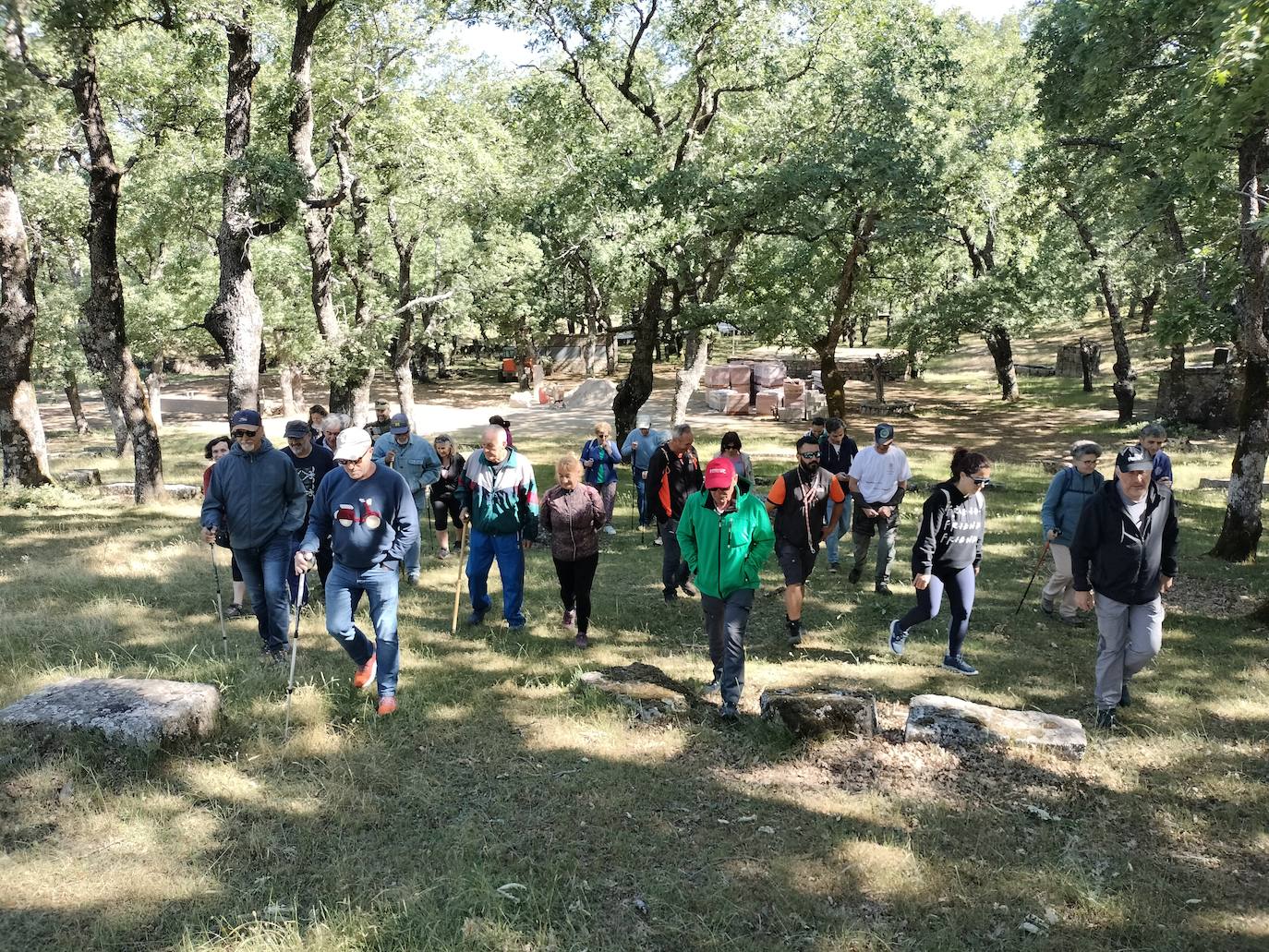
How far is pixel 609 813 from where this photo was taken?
4.67m

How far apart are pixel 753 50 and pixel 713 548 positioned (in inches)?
557

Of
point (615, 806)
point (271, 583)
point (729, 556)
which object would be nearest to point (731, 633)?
point (729, 556)

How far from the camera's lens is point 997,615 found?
833 centimetres

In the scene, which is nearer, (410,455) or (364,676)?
(364,676)

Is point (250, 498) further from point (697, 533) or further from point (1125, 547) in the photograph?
point (1125, 547)

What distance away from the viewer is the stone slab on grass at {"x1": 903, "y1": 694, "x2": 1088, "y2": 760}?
17.4 ft

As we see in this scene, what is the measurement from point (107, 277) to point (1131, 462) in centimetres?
1388

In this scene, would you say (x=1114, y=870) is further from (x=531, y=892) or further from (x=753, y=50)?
(x=753, y=50)

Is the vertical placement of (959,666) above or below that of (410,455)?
below

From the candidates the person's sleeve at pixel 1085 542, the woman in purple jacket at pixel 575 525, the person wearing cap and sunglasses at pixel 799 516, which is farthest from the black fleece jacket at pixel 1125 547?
the woman in purple jacket at pixel 575 525

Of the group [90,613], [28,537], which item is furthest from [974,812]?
[28,537]

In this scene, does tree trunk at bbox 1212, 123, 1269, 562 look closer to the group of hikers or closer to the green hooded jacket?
the group of hikers

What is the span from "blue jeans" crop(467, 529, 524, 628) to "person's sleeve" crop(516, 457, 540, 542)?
0.11m

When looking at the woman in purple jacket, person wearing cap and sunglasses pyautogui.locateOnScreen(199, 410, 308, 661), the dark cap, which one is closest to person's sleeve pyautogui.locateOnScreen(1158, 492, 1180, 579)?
the dark cap
